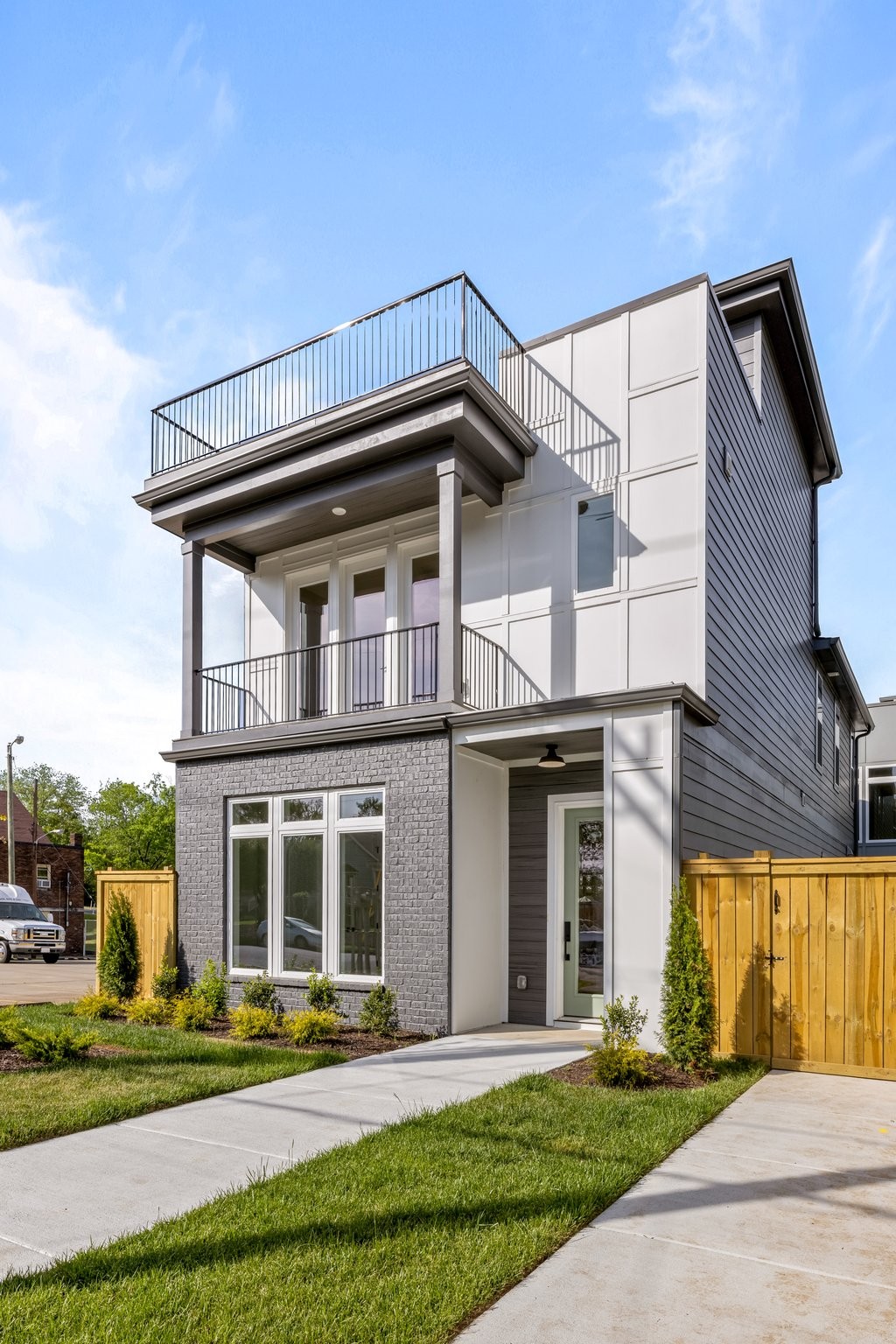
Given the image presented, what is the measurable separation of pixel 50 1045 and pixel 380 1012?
10.3 ft

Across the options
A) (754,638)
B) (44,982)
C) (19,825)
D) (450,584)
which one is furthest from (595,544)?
(19,825)

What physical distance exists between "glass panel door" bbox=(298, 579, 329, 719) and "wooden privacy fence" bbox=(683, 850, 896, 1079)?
19.3ft

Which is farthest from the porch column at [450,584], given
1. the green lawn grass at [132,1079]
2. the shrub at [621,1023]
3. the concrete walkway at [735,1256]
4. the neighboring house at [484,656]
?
the concrete walkway at [735,1256]

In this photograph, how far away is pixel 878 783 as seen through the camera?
24.3m

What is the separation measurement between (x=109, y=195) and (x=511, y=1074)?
1056 cm

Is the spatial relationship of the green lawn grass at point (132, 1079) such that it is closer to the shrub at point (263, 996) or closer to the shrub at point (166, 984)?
the shrub at point (263, 996)

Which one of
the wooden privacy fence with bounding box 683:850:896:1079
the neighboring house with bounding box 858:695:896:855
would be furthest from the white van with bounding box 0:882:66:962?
the wooden privacy fence with bounding box 683:850:896:1079

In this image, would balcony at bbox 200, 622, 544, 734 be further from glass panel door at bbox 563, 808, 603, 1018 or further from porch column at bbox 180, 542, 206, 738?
glass panel door at bbox 563, 808, 603, 1018

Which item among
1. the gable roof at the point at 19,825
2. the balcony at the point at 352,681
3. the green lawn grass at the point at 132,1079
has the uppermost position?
the balcony at the point at 352,681

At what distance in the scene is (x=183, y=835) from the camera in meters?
11.8

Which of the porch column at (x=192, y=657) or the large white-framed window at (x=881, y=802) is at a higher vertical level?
the porch column at (x=192, y=657)

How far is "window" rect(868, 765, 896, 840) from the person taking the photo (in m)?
23.4

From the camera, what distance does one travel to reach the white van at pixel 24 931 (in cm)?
2511

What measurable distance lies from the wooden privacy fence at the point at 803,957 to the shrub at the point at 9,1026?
603 centimetres
